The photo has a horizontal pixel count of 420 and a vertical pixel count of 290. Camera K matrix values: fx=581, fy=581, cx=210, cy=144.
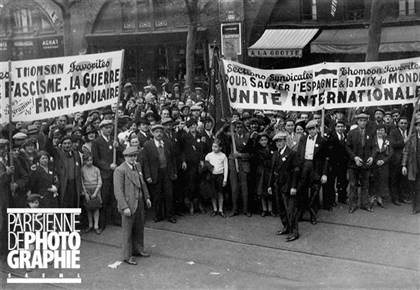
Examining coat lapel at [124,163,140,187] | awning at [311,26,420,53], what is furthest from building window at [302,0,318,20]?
coat lapel at [124,163,140,187]

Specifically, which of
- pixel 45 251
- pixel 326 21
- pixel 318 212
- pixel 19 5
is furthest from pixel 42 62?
pixel 19 5

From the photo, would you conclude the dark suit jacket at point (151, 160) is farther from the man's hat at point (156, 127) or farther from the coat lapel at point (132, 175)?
the coat lapel at point (132, 175)

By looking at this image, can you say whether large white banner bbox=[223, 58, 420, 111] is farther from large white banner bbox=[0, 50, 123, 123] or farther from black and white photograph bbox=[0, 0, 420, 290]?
large white banner bbox=[0, 50, 123, 123]

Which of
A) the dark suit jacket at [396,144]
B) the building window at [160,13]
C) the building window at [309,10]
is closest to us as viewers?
the dark suit jacket at [396,144]

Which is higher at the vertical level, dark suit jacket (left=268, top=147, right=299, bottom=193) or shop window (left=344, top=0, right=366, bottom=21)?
shop window (left=344, top=0, right=366, bottom=21)

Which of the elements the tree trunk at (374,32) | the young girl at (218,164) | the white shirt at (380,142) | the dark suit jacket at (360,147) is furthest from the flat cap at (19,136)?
the tree trunk at (374,32)

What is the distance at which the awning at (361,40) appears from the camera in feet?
61.0

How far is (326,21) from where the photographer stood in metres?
21.0

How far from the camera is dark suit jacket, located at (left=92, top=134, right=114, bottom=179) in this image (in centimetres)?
994

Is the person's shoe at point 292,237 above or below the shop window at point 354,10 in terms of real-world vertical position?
below

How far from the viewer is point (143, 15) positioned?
81.1 ft

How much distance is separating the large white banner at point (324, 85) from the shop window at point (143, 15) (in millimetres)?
15035

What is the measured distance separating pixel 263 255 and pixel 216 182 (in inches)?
97.6

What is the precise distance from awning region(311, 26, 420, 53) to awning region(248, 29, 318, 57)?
1.48 feet
